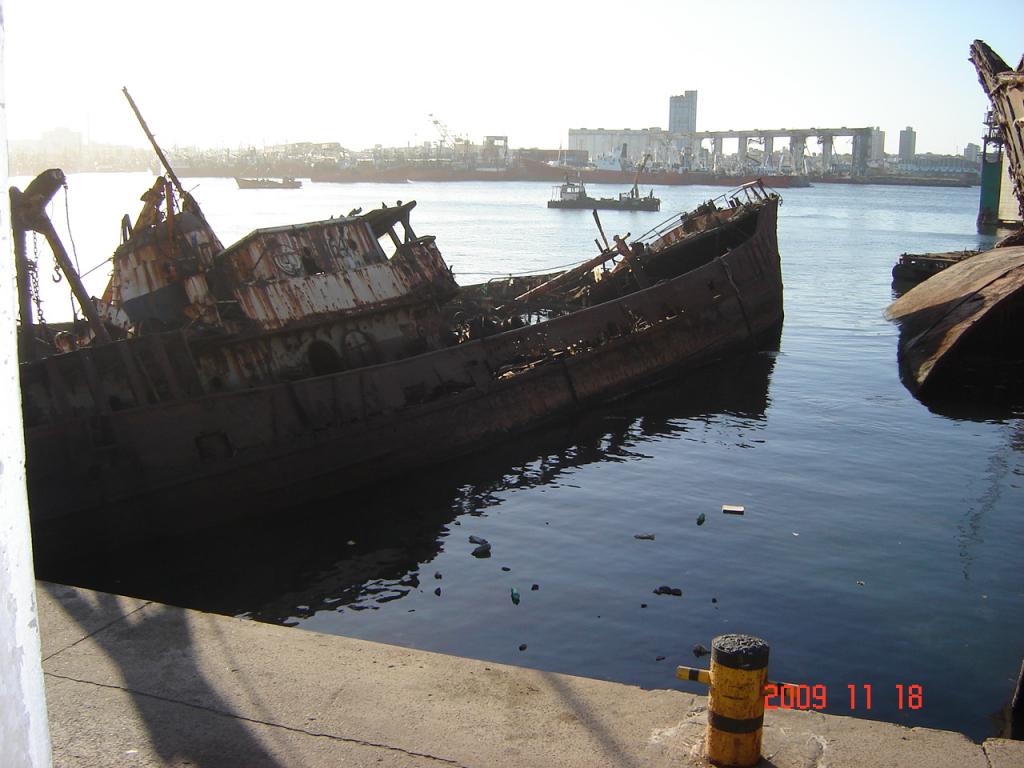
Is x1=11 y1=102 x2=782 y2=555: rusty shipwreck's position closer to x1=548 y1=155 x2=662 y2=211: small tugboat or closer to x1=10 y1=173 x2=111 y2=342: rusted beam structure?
x1=10 y1=173 x2=111 y2=342: rusted beam structure

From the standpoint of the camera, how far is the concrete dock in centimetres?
548

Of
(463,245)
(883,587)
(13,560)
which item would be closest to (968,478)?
(883,587)

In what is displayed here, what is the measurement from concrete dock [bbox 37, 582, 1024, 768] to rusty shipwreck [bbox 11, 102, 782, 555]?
25.4 ft

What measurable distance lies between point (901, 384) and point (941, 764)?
72.9ft

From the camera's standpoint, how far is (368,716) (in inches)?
232

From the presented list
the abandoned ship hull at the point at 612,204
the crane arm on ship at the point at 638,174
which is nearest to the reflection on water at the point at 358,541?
the crane arm on ship at the point at 638,174

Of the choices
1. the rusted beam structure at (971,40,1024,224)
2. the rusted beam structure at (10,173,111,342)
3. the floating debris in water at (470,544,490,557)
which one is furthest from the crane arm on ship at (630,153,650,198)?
the floating debris in water at (470,544,490,557)

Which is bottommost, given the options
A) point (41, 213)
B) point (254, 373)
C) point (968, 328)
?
point (968, 328)

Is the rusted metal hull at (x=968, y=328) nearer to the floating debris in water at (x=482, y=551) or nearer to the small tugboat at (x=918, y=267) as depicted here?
the small tugboat at (x=918, y=267)

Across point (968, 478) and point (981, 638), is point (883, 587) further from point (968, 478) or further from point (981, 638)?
point (968, 478)

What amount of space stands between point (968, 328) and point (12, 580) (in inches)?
1007

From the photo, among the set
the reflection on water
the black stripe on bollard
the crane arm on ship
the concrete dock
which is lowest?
the reflection on water
